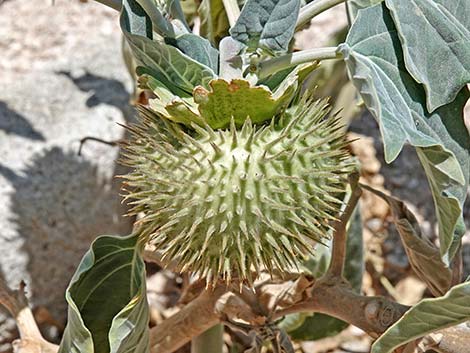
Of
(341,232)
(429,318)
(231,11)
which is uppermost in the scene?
(231,11)

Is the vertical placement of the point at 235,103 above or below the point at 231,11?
below

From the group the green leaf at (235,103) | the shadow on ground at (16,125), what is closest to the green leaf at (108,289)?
the green leaf at (235,103)

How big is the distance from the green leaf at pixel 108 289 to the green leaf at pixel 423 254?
0.37 meters

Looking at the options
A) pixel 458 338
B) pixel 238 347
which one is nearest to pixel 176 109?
pixel 458 338

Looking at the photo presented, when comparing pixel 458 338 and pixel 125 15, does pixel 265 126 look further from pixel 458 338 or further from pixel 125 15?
pixel 458 338

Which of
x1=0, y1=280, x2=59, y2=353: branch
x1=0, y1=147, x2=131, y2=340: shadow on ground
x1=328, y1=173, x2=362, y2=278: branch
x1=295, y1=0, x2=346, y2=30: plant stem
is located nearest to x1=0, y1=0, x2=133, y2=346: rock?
x1=0, y1=147, x2=131, y2=340: shadow on ground

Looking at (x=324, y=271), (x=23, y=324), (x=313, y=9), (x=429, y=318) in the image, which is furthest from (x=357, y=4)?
(x=23, y=324)

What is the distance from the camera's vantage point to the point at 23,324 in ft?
4.55

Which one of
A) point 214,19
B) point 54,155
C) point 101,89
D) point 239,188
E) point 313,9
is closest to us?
point 239,188

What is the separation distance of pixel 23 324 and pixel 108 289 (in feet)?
0.72

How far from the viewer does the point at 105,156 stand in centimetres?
174

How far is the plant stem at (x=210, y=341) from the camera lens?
1.42 metres

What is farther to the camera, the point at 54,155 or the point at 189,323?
the point at 54,155

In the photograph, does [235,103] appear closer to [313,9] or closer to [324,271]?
[313,9]
